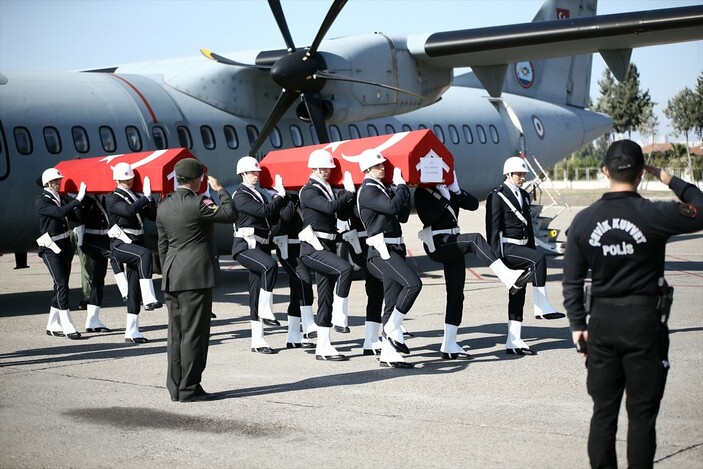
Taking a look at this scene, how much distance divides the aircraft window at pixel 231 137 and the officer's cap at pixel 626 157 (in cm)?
1182

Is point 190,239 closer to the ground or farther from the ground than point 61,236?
farther from the ground

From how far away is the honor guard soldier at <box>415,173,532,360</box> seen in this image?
9.21 m

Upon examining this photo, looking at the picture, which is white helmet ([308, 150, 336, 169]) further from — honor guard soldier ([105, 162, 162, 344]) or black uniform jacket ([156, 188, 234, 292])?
honor guard soldier ([105, 162, 162, 344])

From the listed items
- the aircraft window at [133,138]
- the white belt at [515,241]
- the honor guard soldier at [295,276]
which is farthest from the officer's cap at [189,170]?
the aircraft window at [133,138]

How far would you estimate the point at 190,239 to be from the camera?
7.61 meters

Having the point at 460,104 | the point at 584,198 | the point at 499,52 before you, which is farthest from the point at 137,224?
the point at 584,198

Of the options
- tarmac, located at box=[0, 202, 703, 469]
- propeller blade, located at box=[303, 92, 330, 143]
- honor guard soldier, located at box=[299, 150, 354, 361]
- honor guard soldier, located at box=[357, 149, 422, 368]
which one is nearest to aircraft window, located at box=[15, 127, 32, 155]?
tarmac, located at box=[0, 202, 703, 469]

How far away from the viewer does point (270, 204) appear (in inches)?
389

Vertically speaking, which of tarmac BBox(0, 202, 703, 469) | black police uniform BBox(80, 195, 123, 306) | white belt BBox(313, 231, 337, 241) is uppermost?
white belt BBox(313, 231, 337, 241)

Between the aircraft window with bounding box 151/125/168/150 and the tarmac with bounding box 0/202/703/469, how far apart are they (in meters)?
4.22

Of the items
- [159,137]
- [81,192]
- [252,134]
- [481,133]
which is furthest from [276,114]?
[481,133]

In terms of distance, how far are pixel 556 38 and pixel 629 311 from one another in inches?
467

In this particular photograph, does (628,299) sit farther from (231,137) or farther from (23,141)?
(231,137)

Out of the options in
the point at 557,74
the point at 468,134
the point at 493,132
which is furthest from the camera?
the point at 557,74
